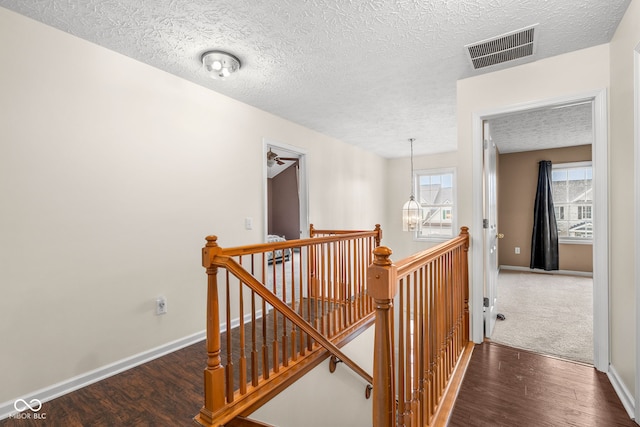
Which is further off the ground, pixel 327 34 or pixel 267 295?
pixel 327 34

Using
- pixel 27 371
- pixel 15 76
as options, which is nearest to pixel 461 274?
pixel 27 371

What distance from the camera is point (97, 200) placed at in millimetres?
2184

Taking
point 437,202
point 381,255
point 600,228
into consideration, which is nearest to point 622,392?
point 600,228

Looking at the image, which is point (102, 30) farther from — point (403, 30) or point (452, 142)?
point (452, 142)

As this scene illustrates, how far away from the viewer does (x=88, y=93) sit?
2.14 meters

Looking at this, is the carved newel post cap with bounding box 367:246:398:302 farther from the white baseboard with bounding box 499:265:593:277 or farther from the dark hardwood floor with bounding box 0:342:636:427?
the white baseboard with bounding box 499:265:593:277

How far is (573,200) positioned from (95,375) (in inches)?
293

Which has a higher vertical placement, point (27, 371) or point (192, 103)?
point (192, 103)

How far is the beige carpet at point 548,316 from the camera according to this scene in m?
2.51

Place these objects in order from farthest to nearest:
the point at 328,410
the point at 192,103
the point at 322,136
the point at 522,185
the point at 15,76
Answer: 1. the point at 522,185
2. the point at 322,136
3. the point at 192,103
4. the point at 328,410
5. the point at 15,76

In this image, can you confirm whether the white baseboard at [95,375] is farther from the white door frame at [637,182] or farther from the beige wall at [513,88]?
the white door frame at [637,182]

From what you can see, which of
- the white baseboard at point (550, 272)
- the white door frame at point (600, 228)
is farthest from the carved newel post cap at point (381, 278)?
the white baseboard at point (550, 272)

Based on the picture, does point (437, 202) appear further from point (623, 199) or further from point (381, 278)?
point (381, 278)

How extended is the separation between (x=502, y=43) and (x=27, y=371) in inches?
154
